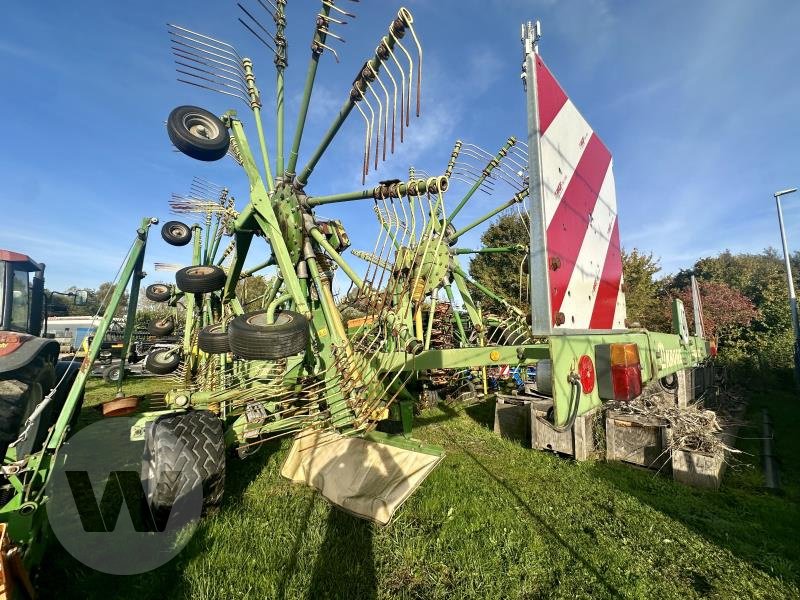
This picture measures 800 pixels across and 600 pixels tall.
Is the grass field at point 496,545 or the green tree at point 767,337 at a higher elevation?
the green tree at point 767,337

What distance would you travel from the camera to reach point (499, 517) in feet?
9.62

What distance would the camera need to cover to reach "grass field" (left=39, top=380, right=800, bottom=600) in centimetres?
218

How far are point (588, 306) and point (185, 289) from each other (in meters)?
3.97

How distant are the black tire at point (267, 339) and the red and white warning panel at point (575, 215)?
1.61m

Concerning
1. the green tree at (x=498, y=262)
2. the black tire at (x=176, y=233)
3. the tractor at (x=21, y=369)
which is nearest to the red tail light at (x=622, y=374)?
the tractor at (x=21, y=369)

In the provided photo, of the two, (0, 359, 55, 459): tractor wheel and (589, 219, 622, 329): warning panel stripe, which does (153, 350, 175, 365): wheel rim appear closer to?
(0, 359, 55, 459): tractor wheel

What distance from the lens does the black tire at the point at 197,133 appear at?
2.92 m

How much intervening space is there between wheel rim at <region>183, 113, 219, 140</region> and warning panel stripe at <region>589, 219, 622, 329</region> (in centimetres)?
304

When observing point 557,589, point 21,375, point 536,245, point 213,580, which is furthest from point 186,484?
point 536,245

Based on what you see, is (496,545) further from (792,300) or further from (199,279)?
(792,300)

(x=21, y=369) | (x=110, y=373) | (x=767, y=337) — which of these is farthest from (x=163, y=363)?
(x=767, y=337)

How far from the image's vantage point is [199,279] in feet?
13.5

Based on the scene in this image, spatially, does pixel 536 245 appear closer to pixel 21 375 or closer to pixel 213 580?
pixel 213 580

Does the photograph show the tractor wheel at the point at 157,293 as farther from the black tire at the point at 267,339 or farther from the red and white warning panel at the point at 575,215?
the red and white warning panel at the point at 575,215
